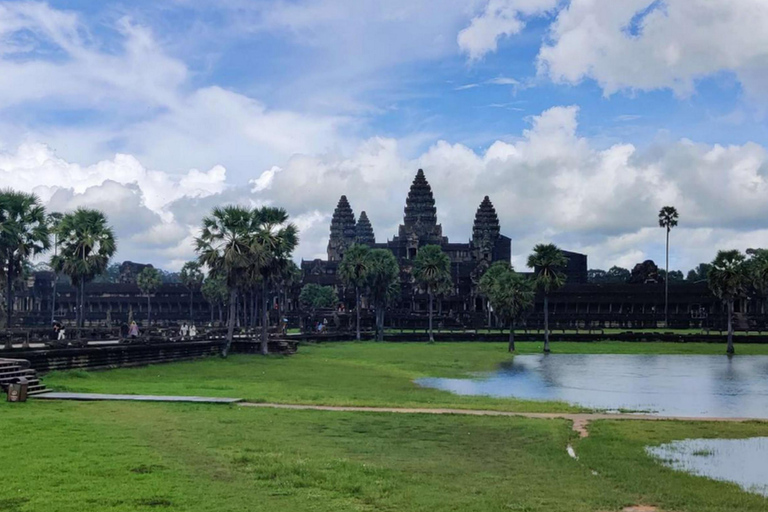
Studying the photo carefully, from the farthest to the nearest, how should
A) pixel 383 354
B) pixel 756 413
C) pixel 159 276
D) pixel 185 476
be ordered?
pixel 159 276 → pixel 383 354 → pixel 756 413 → pixel 185 476

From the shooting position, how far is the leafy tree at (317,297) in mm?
129675

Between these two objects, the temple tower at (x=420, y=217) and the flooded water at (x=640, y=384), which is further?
the temple tower at (x=420, y=217)

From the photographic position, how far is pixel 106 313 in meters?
133

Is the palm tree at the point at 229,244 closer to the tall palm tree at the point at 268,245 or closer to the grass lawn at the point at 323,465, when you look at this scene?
the tall palm tree at the point at 268,245

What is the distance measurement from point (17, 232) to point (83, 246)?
626cm

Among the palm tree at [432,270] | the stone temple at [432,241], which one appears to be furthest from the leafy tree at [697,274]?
the palm tree at [432,270]

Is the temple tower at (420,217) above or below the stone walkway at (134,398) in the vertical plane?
above

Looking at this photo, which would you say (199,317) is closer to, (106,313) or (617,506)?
(106,313)

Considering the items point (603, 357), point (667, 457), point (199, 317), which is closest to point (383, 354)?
point (603, 357)

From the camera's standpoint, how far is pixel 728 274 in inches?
2906

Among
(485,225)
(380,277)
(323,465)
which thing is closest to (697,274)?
(485,225)

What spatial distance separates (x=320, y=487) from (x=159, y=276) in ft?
375

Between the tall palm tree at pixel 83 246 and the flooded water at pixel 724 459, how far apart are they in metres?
39.3

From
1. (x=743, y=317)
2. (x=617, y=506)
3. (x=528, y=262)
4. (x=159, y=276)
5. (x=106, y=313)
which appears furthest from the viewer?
(x=106, y=313)
